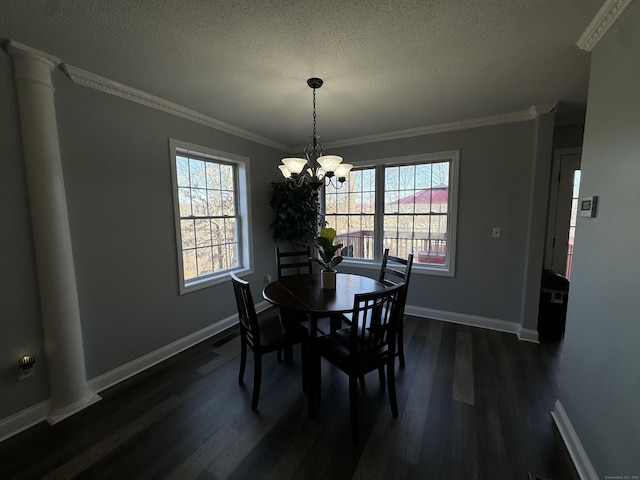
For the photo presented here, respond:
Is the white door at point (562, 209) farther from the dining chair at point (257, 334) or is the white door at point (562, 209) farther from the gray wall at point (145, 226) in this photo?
the dining chair at point (257, 334)

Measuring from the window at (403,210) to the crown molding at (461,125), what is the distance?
30cm

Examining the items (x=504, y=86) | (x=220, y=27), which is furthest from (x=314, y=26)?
(x=504, y=86)

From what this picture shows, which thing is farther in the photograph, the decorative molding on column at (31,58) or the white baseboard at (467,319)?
the white baseboard at (467,319)

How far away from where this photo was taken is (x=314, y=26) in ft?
5.01

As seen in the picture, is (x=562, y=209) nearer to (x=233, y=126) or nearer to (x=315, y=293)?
(x=315, y=293)

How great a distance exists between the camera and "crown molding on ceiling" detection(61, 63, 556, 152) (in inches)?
80.4

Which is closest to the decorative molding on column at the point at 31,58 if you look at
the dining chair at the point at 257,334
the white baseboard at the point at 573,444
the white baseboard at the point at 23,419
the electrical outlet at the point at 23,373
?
the dining chair at the point at 257,334

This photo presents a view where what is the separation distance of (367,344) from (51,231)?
232 cm

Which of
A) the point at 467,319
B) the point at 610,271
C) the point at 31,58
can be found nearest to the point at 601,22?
the point at 610,271

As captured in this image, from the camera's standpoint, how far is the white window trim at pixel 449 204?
3289 millimetres

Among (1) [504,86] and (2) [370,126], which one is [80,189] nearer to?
(2) [370,126]

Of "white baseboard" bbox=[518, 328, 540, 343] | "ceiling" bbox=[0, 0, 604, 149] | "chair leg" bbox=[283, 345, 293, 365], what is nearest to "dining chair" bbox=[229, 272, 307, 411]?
"chair leg" bbox=[283, 345, 293, 365]

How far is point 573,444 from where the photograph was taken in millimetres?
1565

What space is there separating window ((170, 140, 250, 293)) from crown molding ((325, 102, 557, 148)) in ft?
5.52
